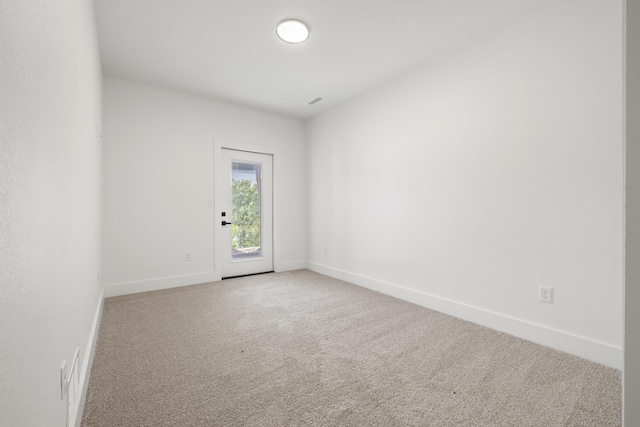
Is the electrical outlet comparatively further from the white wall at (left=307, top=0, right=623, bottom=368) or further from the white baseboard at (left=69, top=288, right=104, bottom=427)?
the white wall at (left=307, top=0, right=623, bottom=368)

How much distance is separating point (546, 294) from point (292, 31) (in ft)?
9.66

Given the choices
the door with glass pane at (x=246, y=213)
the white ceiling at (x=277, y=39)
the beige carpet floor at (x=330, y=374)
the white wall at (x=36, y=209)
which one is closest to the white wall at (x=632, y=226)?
the beige carpet floor at (x=330, y=374)

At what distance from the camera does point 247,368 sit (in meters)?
1.83

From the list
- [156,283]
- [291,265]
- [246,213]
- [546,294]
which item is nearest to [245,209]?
[246,213]

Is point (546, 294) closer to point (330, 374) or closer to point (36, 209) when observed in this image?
point (330, 374)

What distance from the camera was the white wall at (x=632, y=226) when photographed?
637 millimetres

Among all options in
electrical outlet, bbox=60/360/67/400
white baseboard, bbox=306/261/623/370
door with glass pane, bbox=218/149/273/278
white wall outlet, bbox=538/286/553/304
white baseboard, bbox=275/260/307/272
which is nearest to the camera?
electrical outlet, bbox=60/360/67/400

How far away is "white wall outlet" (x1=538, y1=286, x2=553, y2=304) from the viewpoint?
2.15 metres

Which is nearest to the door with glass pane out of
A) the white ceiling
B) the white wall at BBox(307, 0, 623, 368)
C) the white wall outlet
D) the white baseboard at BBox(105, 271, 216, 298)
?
the white baseboard at BBox(105, 271, 216, 298)

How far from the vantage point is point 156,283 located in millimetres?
3602

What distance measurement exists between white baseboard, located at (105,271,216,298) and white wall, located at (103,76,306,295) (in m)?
0.01

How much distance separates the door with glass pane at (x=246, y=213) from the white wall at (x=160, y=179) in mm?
208

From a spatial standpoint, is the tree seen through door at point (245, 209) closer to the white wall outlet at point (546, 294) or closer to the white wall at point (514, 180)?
the white wall at point (514, 180)

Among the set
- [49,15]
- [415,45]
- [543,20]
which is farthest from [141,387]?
[543,20]
